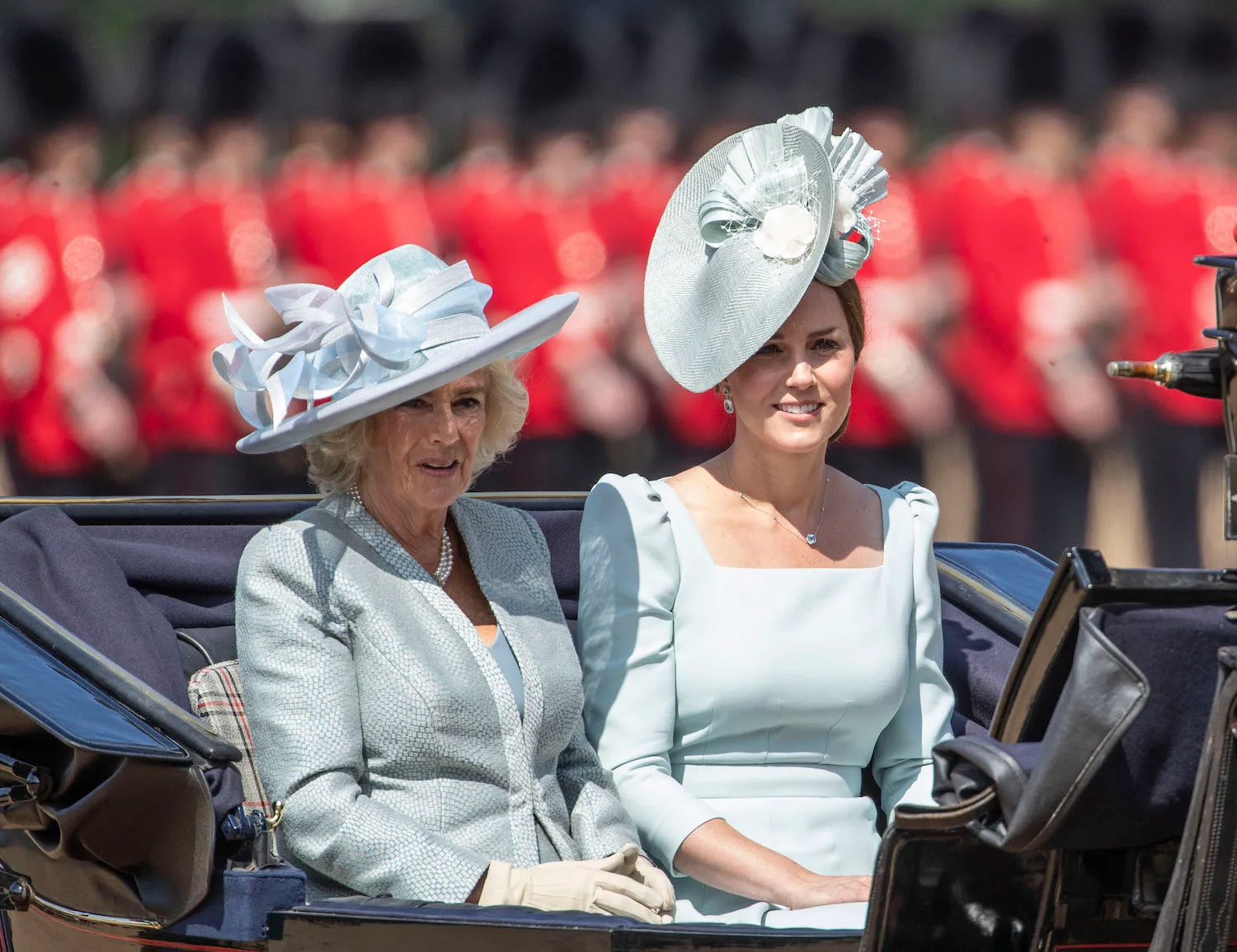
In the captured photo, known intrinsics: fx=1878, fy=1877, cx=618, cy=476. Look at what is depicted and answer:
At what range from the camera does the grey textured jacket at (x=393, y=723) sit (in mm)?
2359

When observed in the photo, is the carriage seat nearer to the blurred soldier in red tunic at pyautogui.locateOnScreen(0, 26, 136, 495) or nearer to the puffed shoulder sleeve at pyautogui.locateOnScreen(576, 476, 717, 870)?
the puffed shoulder sleeve at pyautogui.locateOnScreen(576, 476, 717, 870)

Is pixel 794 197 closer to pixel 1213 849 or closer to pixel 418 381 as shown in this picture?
pixel 418 381

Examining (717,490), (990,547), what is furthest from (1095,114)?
(717,490)

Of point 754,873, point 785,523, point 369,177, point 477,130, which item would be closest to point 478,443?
point 785,523

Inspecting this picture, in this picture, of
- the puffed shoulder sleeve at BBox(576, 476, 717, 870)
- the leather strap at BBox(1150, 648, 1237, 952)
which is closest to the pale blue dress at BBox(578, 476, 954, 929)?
the puffed shoulder sleeve at BBox(576, 476, 717, 870)

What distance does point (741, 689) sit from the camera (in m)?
2.67

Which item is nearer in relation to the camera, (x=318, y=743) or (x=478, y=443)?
(x=318, y=743)

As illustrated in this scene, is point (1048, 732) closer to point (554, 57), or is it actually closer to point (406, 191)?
point (406, 191)

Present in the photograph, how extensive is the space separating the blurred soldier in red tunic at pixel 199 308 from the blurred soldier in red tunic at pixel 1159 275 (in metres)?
3.28

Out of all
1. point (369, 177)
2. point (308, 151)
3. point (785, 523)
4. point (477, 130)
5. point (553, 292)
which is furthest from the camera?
point (477, 130)

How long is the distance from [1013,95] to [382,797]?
6.37 metres

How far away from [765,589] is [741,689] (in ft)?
0.53

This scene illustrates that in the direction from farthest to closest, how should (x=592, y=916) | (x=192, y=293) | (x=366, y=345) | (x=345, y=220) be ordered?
1. (x=345, y=220)
2. (x=192, y=293)
3. (x=366, y=345)
4. (x=592, y=916)

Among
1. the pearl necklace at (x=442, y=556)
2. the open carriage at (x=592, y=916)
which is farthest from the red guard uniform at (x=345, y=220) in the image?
the pearl necklace at (x=442, y=556)
